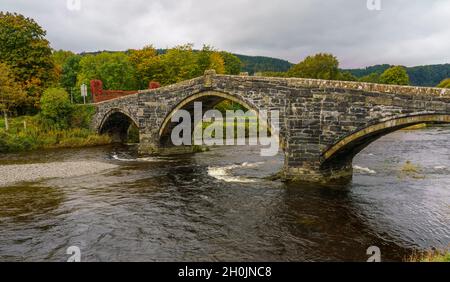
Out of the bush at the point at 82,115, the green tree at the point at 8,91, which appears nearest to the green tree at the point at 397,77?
the bush at the point at 82,115

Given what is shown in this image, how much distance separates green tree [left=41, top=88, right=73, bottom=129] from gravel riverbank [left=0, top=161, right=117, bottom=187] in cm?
1352

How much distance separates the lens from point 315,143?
59.9ft

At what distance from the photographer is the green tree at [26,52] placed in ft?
130

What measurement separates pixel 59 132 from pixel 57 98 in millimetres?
3927

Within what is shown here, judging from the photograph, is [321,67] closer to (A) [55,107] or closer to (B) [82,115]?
(B) [82,115]

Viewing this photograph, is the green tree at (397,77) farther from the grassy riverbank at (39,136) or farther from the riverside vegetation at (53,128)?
the grassy riverbank at (39,136)

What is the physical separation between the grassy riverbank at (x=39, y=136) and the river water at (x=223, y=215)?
15.4 m

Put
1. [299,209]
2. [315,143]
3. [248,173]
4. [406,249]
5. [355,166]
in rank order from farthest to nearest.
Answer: [355,166] → [248,173] → [315,143] → [299,209] → [406,249]

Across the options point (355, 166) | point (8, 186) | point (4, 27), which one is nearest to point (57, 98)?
point (4, 27)

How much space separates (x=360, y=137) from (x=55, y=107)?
33090 millimetres

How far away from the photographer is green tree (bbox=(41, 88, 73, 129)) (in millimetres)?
36656

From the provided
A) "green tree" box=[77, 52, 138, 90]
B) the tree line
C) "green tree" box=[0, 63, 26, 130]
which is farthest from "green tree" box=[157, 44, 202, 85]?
"green tree" box=[0, 63, 26, 130]
